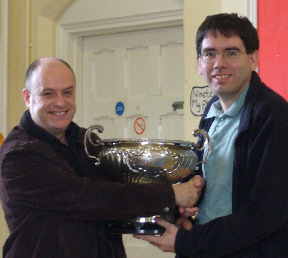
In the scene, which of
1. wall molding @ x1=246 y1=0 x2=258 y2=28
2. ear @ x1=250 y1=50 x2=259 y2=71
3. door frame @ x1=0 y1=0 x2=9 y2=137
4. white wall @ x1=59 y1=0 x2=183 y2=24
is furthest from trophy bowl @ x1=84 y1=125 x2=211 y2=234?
door frame @ x1=0 y1=0 x2=9 y2=137

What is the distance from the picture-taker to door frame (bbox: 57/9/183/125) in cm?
309

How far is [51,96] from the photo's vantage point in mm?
1455

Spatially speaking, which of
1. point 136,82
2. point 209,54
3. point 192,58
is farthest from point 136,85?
point 209,54

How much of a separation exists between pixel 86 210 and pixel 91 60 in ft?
7.42

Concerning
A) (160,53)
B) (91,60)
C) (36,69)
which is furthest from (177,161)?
(91,60)

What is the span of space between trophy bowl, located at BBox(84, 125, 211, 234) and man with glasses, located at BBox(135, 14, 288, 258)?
57 millimetres

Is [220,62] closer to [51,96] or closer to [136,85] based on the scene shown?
[51,96]

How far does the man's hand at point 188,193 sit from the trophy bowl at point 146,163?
0.03 m

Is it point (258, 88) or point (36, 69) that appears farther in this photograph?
point (36, 69)

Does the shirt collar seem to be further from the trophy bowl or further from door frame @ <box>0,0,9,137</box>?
door frame @ <box>0,0,9,137</box>

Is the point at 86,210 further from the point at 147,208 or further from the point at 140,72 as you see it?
the point at 140,72

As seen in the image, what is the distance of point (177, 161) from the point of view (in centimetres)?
136

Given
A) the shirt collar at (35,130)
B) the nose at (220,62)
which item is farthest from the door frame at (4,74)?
the nose at (220,62)

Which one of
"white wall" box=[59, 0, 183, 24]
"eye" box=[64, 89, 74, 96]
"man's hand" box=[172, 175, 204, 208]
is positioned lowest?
"man's hand" box=[172, 175, 204, 208]
